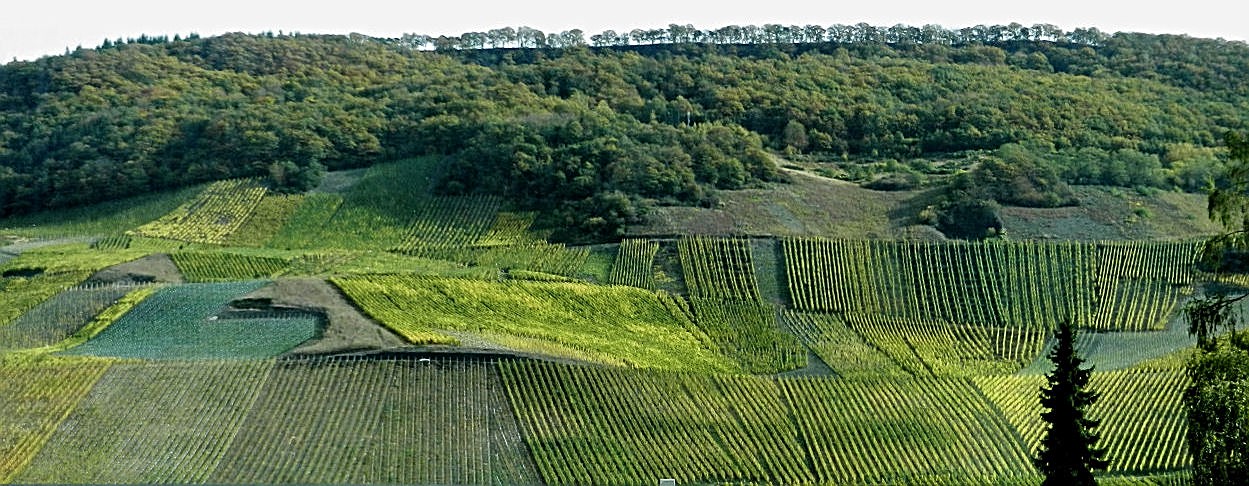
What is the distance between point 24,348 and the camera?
51.7 meters

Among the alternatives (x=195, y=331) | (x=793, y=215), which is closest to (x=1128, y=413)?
(x=793, y=215)

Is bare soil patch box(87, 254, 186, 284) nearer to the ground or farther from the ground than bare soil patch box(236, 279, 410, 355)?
nearer to the ground

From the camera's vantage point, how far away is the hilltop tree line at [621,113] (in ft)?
257

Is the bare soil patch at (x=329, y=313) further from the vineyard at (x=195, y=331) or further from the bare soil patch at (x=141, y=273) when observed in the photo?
the bare soil patch at (x=141, y=273)

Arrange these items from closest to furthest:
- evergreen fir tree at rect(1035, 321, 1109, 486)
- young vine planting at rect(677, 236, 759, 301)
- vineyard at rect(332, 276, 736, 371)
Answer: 1. evergreen fir tree at rect(1035, 321, 1109, 486)
2. vineyard at rect(332, 276, 736, 371)
3. young vine planting at rect(677, 236, 759, 301)

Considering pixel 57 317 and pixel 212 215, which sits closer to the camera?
pixel 57 317

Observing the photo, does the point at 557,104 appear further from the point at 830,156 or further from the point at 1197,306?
the point at 1197,306

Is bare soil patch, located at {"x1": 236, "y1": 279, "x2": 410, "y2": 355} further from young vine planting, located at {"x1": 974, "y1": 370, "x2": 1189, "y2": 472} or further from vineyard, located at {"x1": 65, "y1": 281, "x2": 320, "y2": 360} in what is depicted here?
young vine planting, located at {"x1": 974, "y1": 370, "x2": 1189, "y2": 472}

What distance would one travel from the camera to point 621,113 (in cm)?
9325

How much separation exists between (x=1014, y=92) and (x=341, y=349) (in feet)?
201

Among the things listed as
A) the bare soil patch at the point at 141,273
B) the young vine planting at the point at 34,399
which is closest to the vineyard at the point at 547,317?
the young vine planting at the point at 34,399

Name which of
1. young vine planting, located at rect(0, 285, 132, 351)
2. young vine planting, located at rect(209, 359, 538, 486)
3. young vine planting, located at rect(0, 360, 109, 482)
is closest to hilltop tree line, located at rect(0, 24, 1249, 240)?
young vine planting, located at rect(0, 285, 132, 351)

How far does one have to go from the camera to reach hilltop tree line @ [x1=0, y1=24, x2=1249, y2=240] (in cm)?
7844

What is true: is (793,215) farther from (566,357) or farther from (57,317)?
(57,317)
